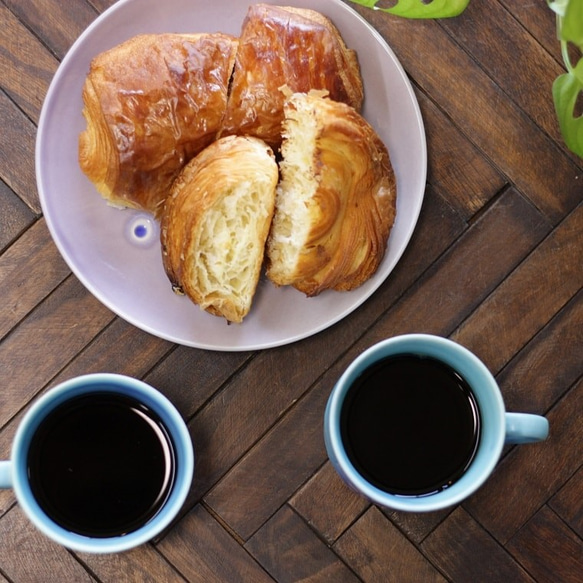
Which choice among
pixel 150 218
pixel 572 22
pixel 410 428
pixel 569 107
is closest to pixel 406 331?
pixel 410 428

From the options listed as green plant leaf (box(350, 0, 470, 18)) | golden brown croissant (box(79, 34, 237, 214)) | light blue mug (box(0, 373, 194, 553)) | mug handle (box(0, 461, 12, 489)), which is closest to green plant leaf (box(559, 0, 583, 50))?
green plant leaf (box(350, 0, 470, 18))

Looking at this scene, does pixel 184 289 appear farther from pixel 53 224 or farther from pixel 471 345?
pixel 471 345

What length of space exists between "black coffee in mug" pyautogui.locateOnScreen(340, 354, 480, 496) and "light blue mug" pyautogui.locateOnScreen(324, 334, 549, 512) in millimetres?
29

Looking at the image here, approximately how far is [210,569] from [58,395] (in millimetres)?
372

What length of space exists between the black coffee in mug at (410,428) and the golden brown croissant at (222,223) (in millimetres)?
212

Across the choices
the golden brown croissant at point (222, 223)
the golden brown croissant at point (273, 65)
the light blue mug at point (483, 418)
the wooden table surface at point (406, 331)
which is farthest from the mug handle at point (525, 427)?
the golden brown croissant at point (273, 65)

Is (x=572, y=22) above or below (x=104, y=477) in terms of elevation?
above

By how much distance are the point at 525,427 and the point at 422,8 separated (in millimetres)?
525

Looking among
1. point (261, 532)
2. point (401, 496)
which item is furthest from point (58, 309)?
point (401, 496)

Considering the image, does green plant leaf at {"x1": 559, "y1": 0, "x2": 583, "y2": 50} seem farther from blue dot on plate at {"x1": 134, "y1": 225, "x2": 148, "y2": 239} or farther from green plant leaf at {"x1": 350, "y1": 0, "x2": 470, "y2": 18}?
blue dot on plate at {"x1": 134, "y1": 225, "x2": 148, "y2": 239}

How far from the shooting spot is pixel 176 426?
930 millimetres

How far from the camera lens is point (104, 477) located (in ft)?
3.20

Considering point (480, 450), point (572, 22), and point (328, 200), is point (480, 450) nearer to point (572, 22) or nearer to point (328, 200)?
point (328, 200)

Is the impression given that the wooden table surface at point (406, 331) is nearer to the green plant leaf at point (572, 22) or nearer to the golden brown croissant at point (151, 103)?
the golden brown croissant at point (151, 103)
